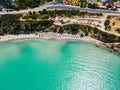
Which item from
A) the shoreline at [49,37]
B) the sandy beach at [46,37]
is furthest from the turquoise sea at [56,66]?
the sandy beach at [46,37]

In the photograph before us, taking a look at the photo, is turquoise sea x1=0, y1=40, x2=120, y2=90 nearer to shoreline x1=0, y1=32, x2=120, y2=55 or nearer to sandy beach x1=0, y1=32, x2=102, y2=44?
shoreline x1=0, y1=32, x2=120, y2=55

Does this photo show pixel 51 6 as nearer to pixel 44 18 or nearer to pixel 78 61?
pixel 44 18

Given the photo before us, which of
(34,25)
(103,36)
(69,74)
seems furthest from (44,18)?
(69,74)

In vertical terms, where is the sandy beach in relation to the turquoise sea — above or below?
above

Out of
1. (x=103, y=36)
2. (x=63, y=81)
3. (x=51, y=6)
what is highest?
(x=51, y=6)

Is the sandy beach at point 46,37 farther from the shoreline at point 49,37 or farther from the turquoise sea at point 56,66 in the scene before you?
the turquoise sea at point 56,66

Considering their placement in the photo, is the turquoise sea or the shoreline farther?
the shoreline

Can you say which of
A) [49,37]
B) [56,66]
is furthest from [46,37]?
[56,66]

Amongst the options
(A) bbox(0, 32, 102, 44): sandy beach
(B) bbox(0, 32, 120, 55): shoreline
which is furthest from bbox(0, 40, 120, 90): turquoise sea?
(A) bbox(0, 32, 102, 44): sandy beach

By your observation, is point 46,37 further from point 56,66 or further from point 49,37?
point 56,66
